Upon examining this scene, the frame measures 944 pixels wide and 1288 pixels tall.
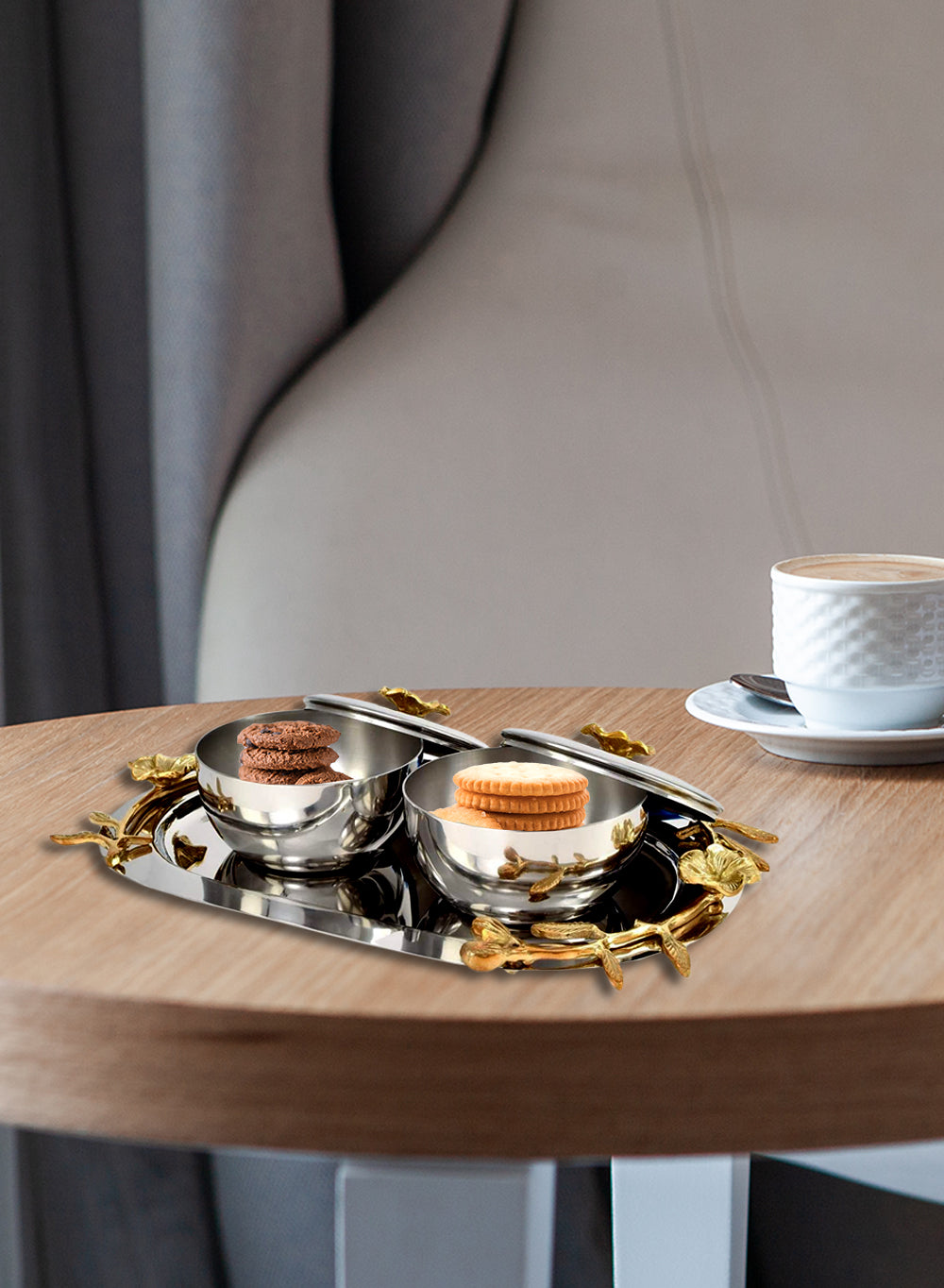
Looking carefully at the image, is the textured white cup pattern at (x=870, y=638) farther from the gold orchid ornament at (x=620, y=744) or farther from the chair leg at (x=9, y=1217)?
the chair leg at (x=9, y=1217)

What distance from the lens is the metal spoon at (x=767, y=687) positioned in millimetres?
562

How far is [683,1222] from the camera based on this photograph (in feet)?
2.03

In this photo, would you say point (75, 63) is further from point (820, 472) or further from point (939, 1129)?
point (939, 1129)

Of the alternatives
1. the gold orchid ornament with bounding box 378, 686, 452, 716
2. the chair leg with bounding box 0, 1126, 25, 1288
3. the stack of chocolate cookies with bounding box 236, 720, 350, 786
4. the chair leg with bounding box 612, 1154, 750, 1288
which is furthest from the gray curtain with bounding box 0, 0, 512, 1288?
the stack of chocolate cookies with bounding box 236, 720, 350, 786

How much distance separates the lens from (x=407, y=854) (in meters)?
0.43

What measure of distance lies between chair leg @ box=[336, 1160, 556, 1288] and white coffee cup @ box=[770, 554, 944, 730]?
20 cm

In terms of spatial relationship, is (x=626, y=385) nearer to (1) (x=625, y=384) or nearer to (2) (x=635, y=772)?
(1) (x=625, y=384)

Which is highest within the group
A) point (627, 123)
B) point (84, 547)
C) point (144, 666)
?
point (627, 123)

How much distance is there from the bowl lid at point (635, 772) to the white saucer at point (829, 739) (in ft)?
0.27

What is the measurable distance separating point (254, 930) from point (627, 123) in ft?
3.10

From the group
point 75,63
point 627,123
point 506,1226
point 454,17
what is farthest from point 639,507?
point 506,1226

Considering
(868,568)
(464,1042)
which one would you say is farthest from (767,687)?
(464,1042)

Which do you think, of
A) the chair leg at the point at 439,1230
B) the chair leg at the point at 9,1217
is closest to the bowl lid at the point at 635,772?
the chair leg at the point at 439,1230

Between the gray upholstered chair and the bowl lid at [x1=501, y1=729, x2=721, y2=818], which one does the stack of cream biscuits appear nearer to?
the bowl lid at [x1=501, y1=729, x2=721, y2=818]
